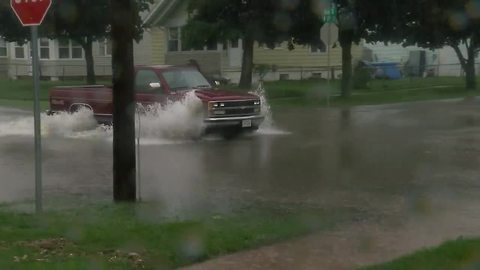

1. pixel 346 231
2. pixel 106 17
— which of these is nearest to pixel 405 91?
pixel 106 17

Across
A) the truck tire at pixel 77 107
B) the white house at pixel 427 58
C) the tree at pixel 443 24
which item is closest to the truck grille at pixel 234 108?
the truck tire at pixel 77 107

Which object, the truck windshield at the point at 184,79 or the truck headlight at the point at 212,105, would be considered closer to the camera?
the truck headlight at the point at 212,105

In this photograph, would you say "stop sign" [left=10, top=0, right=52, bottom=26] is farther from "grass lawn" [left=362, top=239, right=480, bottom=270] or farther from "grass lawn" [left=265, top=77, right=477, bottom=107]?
"grass lawn" [left=265, top=77, right=477, bottom=107]

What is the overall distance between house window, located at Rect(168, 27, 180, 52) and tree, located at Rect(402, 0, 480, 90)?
15.0 meters

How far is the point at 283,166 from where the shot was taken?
46.8 feet

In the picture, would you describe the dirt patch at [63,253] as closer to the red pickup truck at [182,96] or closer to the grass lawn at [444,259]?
the grass lawn at [444,259]

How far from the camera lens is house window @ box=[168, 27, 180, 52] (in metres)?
49.6

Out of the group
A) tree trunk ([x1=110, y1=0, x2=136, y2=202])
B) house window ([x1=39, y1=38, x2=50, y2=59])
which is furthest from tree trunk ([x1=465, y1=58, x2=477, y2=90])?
tree trunk ([x1=110, y1=0, x2=136, y2=202])

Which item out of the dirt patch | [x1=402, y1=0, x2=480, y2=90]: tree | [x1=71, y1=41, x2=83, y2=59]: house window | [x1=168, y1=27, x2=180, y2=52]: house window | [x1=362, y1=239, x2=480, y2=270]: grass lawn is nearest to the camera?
[x1=362, y1=239, x2=480, y2=270]: grass lawn

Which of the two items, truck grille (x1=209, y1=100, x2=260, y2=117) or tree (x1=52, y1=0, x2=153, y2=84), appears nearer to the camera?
truck grille (x1=209, y1=100, x2=260, y2=117)

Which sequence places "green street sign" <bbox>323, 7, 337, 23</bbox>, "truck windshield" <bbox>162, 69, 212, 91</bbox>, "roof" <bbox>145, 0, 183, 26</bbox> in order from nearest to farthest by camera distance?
"truck windshield" <bbox>162, 69, 212, 91</bbox>, "green street sign" <bbox>323, 7, 337, 23</bbox>, "roof" <bbox>145, 0, 183, 26</bbox>

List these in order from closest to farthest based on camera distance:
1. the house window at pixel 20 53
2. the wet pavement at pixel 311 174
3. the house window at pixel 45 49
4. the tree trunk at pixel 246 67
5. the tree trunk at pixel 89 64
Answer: the wet pavement at pixel 311 174 < the tree trunk at pixel 246 67 < the tree trunk at pixel 89 64 < the house window at pixel 45 49 < the house window at pixel 20 53

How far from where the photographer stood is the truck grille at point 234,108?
61.0ft

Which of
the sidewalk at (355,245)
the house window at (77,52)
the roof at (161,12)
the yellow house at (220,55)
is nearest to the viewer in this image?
the sidewalk at (355,245)
